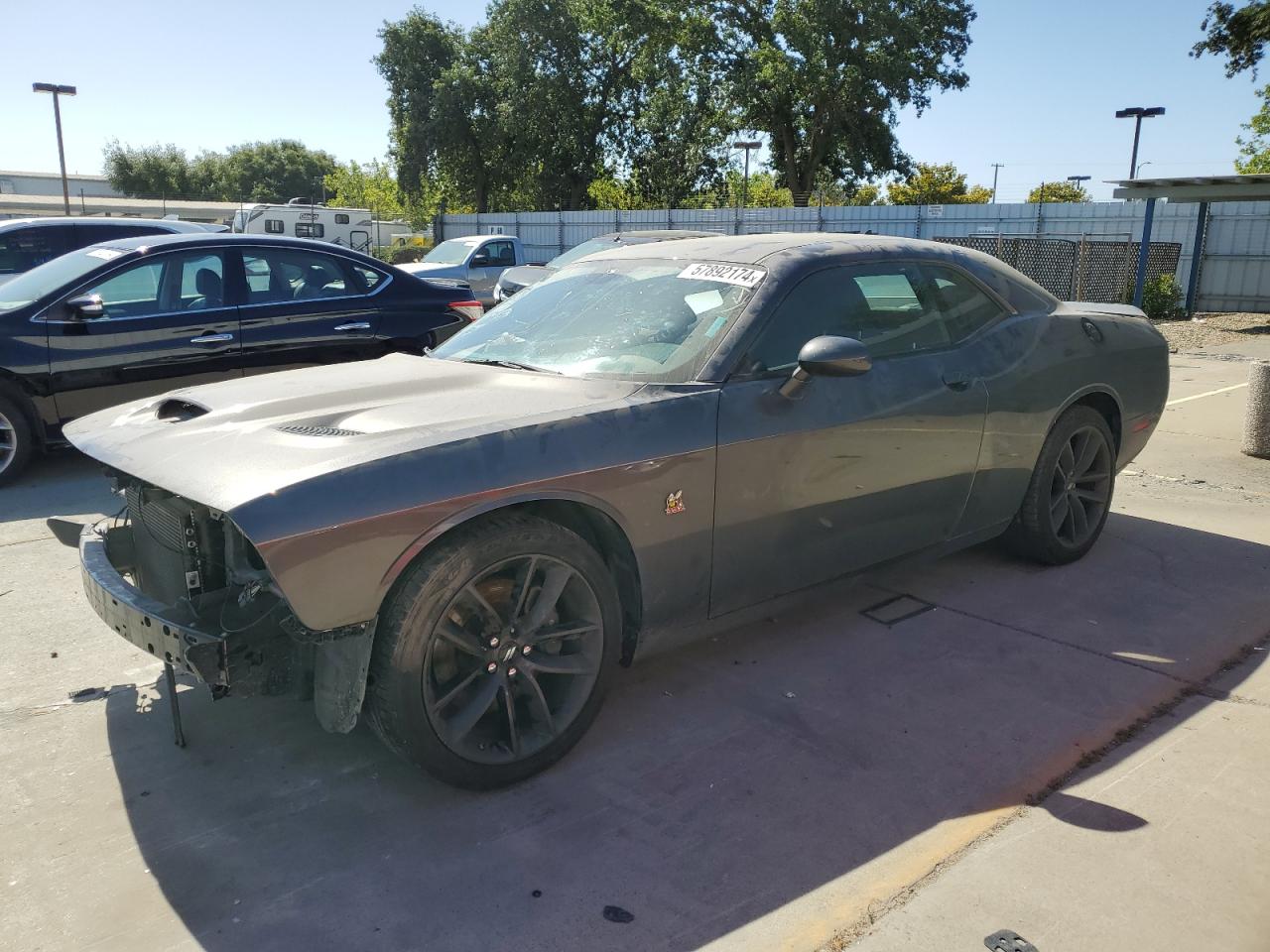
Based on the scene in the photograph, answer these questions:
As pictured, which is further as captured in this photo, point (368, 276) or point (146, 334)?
point (368, 276)

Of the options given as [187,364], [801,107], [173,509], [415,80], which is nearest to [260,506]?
[173,509]

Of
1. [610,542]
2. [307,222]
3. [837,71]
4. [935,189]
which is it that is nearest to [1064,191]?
[935,189]

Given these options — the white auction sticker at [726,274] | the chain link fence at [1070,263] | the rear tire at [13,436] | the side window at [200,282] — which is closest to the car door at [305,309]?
the side window at [200,282]

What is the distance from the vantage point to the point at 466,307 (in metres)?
8.30

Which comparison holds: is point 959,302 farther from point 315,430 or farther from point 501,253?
point 501,253

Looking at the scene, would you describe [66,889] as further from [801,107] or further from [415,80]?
[415,80]

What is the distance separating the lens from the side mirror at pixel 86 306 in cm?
638

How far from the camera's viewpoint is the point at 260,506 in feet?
8.02

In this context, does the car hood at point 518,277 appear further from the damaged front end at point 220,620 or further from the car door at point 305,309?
the damaged front end at point 220,620

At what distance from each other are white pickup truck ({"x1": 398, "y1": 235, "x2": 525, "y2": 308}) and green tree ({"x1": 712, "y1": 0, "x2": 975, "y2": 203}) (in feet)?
61.0

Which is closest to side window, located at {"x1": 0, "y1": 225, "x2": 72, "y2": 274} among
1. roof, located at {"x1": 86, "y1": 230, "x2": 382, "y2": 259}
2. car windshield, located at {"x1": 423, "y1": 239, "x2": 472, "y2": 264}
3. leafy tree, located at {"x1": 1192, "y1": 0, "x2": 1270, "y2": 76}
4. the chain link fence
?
roof, located at {"x1": 86, "y1": 230, "x2": 382, "y2": 259}

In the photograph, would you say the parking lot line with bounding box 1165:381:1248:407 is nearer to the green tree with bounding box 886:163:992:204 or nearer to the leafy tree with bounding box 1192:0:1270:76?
the leafy tree with bounding box 1192:0:1270:76

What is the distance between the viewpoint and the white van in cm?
2555

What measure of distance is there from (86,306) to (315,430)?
4.44 m
